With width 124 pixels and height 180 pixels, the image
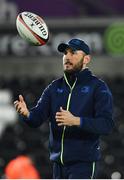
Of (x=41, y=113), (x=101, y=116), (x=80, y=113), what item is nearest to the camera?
(x=101, y=116)

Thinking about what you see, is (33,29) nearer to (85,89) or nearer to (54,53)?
(85,89)

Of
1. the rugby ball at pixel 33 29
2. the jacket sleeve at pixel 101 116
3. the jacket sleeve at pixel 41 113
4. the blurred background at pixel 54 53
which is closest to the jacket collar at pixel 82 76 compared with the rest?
the jacket sleeve at pixel 101 116

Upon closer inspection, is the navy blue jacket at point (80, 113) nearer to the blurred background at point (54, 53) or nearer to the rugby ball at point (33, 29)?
the rugby ball at point (33, 29)

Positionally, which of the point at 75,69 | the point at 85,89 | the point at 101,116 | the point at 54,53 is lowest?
the point at 54,53

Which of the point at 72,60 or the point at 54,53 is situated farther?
the point at 54,53

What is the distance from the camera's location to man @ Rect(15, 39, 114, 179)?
6.16 meters

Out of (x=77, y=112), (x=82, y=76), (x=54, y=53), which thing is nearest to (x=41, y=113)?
(x=77, y=112)

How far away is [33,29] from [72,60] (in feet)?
2.61

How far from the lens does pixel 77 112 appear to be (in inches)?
243

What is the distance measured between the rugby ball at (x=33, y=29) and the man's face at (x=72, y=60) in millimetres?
618

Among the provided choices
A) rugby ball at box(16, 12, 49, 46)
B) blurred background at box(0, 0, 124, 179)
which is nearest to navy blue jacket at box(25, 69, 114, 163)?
rugby ball at box(16, 12, 49, 46)

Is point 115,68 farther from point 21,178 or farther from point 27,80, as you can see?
point 21,178

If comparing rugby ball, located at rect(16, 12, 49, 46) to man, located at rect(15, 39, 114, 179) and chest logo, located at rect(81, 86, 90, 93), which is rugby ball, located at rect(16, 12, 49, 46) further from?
chest logo, located at rect(81, 86, 90, 93)

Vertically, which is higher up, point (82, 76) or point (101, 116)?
point (82, 76)
